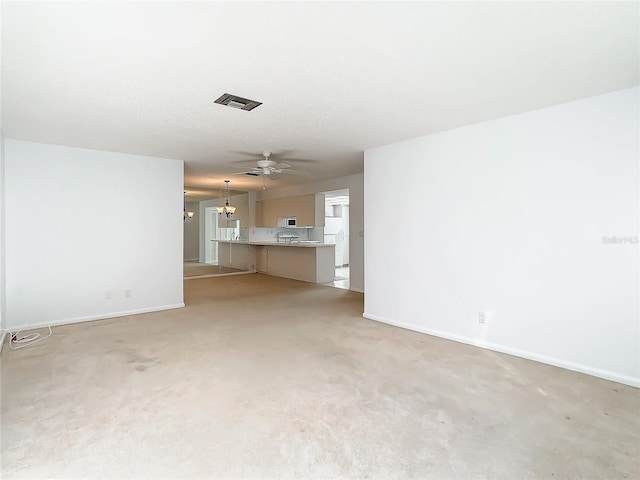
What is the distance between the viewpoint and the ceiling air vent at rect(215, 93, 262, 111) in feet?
9.77

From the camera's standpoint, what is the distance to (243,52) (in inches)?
87.9

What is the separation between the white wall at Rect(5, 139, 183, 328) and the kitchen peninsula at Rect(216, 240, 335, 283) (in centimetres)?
333

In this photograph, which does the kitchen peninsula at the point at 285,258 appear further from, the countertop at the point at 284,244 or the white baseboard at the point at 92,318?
the white baseboard at the point at 92,318

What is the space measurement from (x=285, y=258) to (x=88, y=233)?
4.91 m

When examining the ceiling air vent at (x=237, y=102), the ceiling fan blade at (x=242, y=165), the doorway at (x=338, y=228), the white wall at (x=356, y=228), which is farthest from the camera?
the doorway at (x=338, y=228)

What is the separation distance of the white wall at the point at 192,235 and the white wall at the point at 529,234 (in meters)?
8.49

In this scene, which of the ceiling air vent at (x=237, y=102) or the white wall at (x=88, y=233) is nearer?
the ceiling air vent at (x=237, y=102)

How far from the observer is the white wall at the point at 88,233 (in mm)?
4383

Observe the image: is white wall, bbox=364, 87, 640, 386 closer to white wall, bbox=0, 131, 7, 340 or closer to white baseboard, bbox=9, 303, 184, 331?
white baseboard, bbox=9, 303, 184, 331

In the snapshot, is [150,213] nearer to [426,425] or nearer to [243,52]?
[243,52]

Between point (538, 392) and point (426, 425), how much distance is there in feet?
3.72

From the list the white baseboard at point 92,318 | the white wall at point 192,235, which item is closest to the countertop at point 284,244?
the white wall at point 192,235

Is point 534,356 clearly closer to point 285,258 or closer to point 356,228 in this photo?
point 356,228

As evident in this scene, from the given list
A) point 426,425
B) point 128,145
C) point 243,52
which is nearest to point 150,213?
point 128,145
